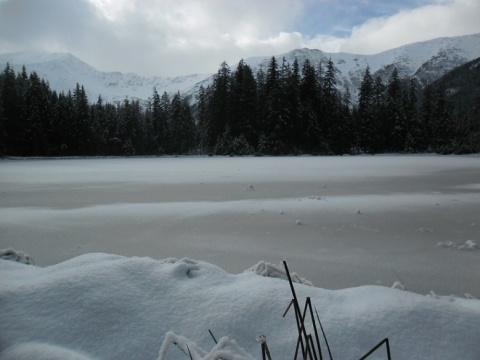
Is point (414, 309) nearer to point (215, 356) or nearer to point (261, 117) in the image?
point (215, 356)

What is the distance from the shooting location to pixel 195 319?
1.14 meters

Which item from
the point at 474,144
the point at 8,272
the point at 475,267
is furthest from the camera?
the point at 474,144

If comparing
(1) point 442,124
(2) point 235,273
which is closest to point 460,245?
(2) point 235,273

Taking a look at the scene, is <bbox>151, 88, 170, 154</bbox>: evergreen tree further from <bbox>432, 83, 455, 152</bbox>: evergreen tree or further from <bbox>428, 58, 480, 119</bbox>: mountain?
<bbox>428, 58, 480, 119</bbox>: mountain

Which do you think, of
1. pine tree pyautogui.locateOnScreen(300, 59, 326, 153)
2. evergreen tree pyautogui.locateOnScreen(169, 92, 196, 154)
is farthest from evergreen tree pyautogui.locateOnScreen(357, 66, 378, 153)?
evergreen tree pyautogui.locateOnScreen(169, 92, 196, 154)

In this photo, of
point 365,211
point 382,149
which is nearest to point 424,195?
point 365,211

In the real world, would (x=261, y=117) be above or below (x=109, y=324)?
above

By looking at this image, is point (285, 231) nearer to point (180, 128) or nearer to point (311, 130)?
point (311, 130)

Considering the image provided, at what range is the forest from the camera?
33.8m

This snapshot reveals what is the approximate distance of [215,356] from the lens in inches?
35.7

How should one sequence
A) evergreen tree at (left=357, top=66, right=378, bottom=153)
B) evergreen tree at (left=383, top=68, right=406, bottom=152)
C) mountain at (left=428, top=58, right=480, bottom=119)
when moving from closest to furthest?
evergreen tree at (left=357, top=66, right=378, bottom=153), evergreen tree at (left=383, top=68, right=406, bottom=152), mountain at (left=428, top=58, right=480, bottom=119)

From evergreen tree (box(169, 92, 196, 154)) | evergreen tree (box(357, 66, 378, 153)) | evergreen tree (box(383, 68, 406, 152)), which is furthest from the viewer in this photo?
evergreen tree (box(169, 92, 196, 154))

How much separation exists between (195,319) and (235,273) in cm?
103

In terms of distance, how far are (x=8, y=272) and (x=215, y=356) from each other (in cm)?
123
